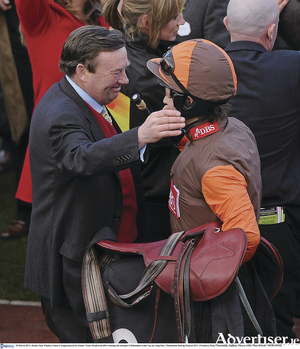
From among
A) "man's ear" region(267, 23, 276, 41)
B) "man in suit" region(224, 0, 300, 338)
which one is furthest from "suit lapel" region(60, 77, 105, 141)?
"man's ear" region(267, 23, 276, 41)

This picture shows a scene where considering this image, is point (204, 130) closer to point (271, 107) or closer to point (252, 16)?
point (271, 107)

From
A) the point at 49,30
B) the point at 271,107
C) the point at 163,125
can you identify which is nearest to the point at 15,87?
the point at 49,30

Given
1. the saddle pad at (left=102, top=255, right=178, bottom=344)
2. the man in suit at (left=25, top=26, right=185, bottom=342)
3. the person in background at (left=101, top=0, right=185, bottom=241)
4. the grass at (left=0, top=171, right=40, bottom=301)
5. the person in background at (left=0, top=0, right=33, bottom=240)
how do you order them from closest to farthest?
the saddle pad at (left=102, top=255, right=178, bottom=344)
the man in suit at (left=25, top=26, right=185, bottom=342)
the person in background at (left=101, top=0, right=185, bottom=241)
the grass at (left=0, top=171, right=40, bottom=301)
the person in background at (left=0, top=0, right=33, bottom=240)

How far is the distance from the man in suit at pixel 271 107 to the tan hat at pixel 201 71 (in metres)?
0.63

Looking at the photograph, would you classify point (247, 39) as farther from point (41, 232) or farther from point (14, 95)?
point (14, 95)

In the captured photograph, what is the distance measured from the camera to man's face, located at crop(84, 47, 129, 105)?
6.94ft

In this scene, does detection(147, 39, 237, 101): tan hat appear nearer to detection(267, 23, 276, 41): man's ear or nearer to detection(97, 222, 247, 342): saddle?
detection(97, 222, 247, 342): saddle

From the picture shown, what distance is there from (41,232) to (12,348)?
0.50 m

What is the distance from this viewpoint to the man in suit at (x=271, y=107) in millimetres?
2516

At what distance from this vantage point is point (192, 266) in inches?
67.1

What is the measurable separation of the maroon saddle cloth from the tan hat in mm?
513

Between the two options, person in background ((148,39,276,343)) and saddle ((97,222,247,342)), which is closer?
saddle ((97,222,247,342))

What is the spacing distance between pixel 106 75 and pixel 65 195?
0.55 m

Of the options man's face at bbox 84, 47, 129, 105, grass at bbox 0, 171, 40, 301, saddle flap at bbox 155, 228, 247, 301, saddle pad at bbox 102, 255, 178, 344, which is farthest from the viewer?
grass at bbox 0, 171, 40, 301
